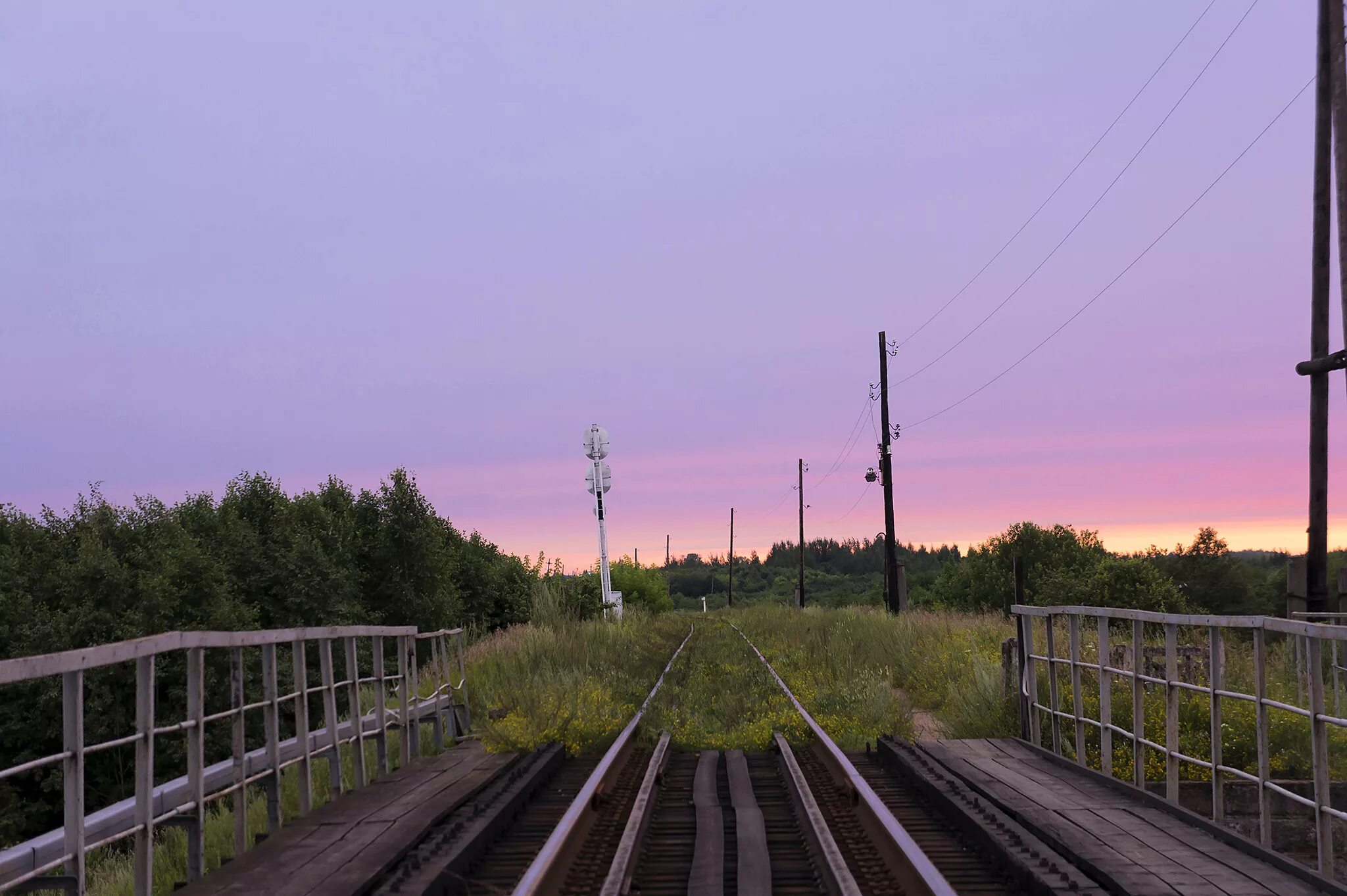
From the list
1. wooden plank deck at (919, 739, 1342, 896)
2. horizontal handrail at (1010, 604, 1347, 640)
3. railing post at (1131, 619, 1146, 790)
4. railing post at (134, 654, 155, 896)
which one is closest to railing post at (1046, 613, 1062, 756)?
horizontal handrail at (1010, 604, 1347, 640)

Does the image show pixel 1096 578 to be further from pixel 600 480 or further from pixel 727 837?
pixel 727 837

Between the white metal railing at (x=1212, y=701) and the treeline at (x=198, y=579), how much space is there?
30.1 metres

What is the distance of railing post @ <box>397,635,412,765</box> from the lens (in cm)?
1089

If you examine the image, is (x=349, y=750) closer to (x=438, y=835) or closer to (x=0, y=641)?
(x=438, y=835)

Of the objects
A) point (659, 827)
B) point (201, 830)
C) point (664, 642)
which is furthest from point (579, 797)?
point (664, 642)

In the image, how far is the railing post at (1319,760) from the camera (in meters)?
6.24

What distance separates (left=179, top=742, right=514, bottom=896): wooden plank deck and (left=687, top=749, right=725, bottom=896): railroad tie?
1.79 metres

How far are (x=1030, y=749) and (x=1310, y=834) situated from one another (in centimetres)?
255

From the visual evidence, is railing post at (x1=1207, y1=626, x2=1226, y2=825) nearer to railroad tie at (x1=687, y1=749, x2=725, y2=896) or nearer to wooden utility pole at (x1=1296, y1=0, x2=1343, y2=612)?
railroad tie at (x1=687, y1=749, x2=725, y2=896)

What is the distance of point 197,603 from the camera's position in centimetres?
4622

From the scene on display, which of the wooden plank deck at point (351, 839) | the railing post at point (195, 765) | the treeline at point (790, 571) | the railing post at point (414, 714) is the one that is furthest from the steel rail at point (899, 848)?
the treeline at point (790, 571)

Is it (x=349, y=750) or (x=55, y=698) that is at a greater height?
(x=349, y=750)

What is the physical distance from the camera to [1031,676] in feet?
38.9

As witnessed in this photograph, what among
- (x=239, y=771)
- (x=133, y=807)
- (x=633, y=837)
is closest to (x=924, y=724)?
(x=633, y=837)
